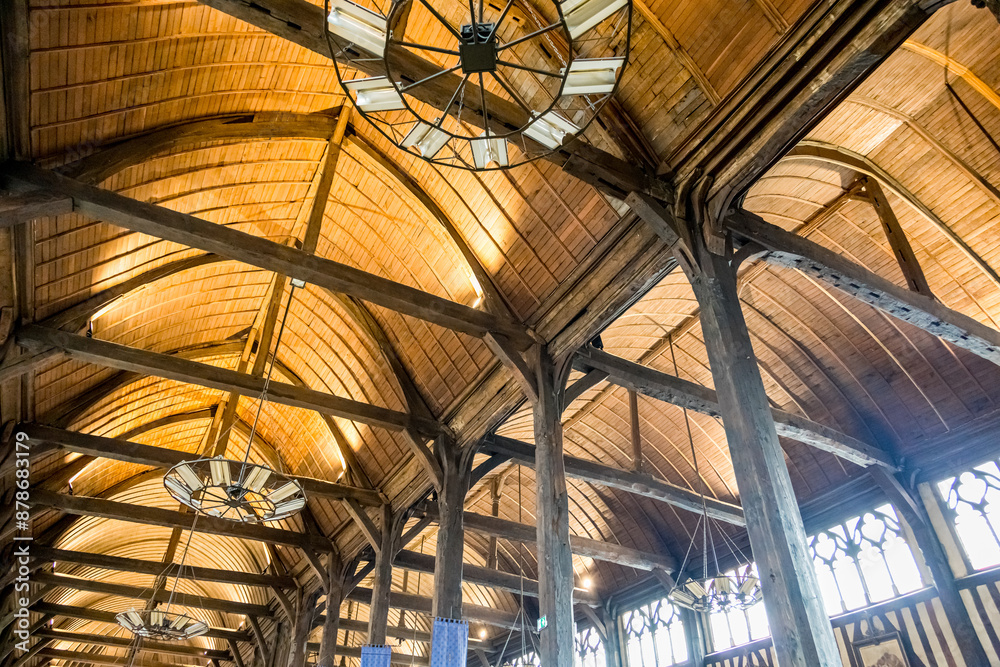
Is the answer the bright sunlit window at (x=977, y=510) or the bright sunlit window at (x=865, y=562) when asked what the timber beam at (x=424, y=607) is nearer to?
the bright sunlit window at (x=865, y=562)

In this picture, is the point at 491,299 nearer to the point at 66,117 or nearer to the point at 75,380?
the point at 66,117

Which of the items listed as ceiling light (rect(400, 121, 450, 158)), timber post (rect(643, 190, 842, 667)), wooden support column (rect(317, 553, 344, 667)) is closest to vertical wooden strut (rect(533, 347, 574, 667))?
timber post (rect(643, 190, 842, 667))

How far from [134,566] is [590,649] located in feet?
45.1

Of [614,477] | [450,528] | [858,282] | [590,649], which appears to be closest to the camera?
[858,282]

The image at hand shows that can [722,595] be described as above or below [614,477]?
below

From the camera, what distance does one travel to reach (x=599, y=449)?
17.2 metres

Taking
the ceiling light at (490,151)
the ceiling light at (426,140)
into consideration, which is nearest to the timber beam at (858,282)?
the ceiling light at (490,151)

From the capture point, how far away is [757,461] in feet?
20.7

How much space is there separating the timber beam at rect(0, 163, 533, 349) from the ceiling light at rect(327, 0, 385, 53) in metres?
4.77

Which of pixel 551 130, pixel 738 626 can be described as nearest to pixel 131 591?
pixel 738 626

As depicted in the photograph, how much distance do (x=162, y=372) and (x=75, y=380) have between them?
4116 millimetres

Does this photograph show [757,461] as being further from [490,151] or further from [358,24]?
[358,24]

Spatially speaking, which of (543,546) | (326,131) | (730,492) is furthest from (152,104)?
(730,492)

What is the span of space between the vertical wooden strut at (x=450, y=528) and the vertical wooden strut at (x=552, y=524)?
101 inches
